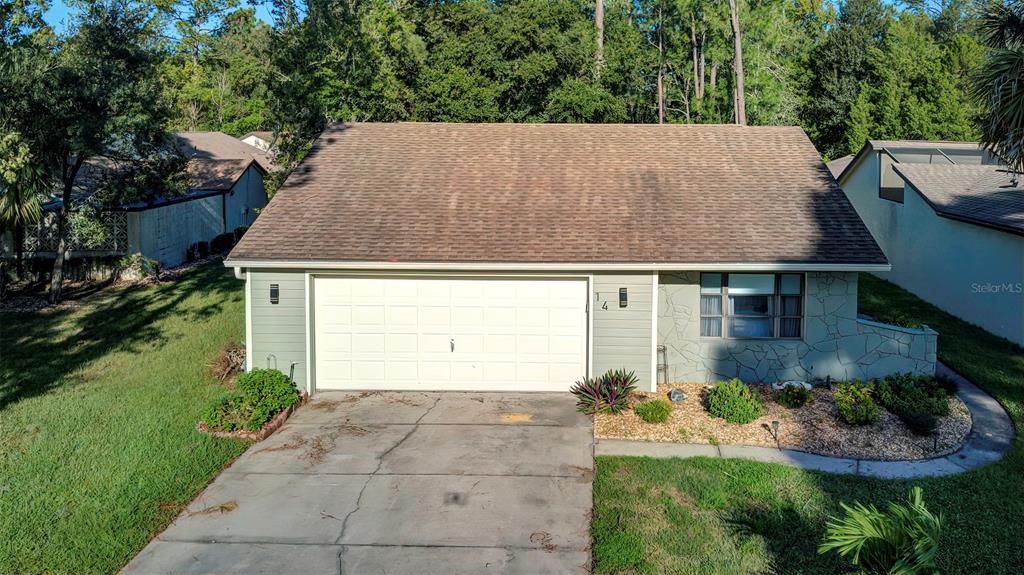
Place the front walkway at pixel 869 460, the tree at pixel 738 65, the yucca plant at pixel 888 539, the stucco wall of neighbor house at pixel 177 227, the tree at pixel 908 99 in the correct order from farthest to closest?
the tree at pixel 908 99
the tree at pixel 738 65
the stucco wall of neighbor house at pixel 177 227
the front walkway at pixel 869 460
the yucca plant at pixel 888 539

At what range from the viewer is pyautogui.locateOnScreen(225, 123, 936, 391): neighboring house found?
14.2 metres

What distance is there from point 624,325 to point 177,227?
19.7 m

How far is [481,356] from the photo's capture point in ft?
48.2

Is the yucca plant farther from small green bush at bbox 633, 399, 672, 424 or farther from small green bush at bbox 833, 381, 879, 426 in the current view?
small green bush at bbox 633, 399, 672, 424

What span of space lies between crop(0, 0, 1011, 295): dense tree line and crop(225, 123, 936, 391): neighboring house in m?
4.09

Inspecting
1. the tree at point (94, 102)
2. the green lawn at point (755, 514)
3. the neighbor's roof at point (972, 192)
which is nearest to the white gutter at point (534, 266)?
the green lawn at point (755, 514)

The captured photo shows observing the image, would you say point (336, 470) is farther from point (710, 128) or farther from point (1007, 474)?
point (710, 128)

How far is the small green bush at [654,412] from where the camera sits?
12773mm

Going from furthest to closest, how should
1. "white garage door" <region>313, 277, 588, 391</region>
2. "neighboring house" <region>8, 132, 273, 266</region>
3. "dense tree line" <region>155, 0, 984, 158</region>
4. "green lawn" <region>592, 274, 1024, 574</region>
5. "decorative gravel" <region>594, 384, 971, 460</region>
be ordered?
"dense tree line" <region>155, 0, 984, 158</region>, "neighboring house" <region>8, 132, 273, 266</region>, "white garage door" <region>313, 277, 588, 391</region>, "decorative gravel" <region>594, 384, 971, 460</region>, "green lawn" <region>592, 274, 1024, 574</region>

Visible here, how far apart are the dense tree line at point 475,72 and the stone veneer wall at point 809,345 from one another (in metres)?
3.97

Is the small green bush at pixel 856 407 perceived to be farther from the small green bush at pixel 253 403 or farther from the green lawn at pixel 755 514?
the small green bush at pixel 253 403

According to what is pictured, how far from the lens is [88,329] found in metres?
19.1

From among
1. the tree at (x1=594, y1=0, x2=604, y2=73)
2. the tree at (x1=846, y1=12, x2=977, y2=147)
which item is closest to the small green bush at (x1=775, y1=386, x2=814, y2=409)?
the tree at (x1=594, y1=0, x2=604, y2=73)

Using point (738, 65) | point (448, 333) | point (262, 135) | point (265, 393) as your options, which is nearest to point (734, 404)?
point (448, 333)
